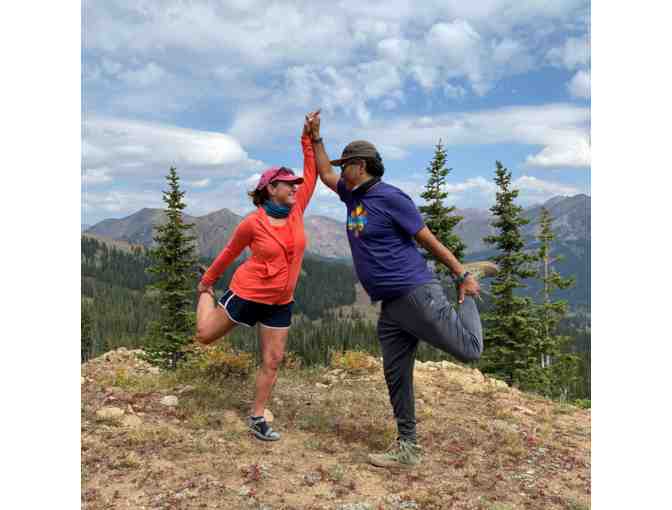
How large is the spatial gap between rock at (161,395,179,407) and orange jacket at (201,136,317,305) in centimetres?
225

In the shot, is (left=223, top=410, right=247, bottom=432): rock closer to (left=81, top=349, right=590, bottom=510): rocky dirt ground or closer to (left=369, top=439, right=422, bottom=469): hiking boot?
(left=81, top=349, right=590, bottom=510): rocky dirt ground

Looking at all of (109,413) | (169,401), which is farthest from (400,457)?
(109,413)

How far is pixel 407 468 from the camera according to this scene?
5273 millimetres

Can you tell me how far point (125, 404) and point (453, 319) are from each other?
466 cm

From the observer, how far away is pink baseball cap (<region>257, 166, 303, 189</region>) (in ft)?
18.1

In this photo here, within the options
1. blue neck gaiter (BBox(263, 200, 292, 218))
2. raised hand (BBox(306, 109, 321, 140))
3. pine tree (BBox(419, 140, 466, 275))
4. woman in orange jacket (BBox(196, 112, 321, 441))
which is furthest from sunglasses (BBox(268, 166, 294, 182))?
pine tree (BBox(419, 140, 466, 275))

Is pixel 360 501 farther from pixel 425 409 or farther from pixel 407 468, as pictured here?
pixel 425 409

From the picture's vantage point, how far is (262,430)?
5.92m

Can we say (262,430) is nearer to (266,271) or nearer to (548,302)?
(266,271)

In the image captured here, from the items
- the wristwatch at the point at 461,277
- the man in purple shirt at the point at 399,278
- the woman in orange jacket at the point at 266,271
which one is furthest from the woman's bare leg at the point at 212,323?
the wristwatch at the point at 461,277

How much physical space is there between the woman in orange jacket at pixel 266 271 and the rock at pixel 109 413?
1595mm

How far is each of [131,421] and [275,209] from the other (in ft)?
10.6
